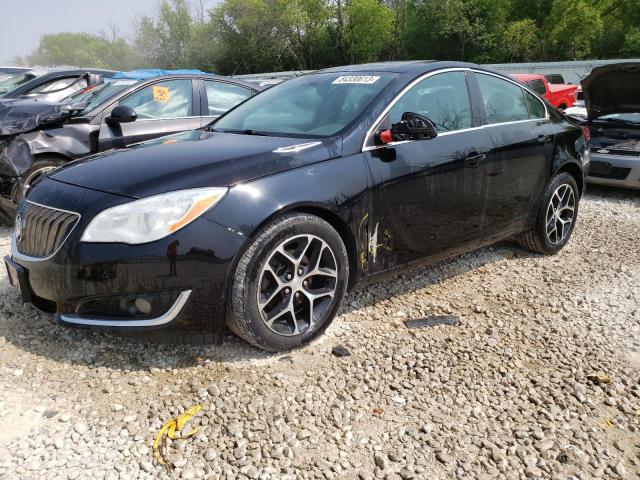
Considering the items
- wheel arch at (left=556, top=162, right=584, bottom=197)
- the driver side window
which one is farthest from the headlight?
wheel arch at (left=556, top=162, right=584, bottom=197)

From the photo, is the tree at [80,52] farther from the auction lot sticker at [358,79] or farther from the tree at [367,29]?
the auction lot sticker at [358,79]

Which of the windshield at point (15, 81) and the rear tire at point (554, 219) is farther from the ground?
the windshield at point (15, 81)

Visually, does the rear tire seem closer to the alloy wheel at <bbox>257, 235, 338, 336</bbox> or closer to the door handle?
Answer: the door handle

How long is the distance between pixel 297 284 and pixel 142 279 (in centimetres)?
77

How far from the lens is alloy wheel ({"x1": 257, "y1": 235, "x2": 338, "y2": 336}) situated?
8.65ft

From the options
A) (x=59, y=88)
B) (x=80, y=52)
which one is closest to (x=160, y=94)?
(x=59, y=88)

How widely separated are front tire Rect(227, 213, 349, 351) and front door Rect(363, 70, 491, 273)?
1.06ft

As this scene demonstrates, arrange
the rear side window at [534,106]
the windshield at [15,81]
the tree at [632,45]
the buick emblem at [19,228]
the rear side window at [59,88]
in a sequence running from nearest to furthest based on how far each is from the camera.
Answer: the buick emblem at [19,228] → the rear side window at [534,106] → the rear side window at [59,88] → the windshield at [15,81] → the tree at [632,45]

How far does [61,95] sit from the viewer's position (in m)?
7.91

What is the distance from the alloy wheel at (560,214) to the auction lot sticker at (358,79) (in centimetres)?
198

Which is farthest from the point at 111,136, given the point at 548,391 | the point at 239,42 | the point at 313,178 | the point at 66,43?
the point at 66,43

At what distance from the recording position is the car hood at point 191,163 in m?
2.50

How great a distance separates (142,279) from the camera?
2.37 meters

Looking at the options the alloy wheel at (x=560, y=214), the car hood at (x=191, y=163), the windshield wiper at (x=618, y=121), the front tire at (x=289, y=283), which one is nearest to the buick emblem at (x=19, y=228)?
the car hood at (x=191, y=163)
